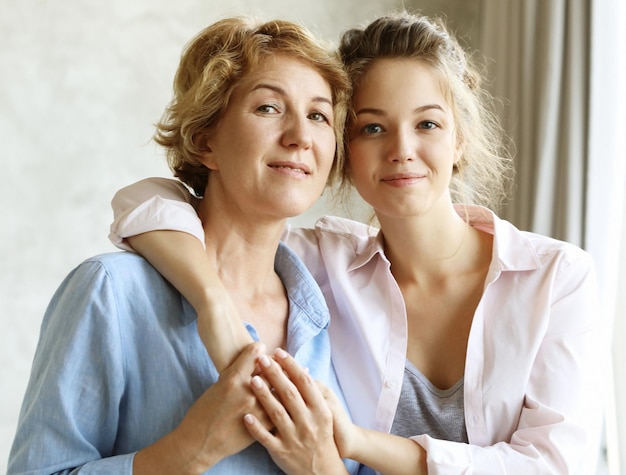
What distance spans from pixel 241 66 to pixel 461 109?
0.56m

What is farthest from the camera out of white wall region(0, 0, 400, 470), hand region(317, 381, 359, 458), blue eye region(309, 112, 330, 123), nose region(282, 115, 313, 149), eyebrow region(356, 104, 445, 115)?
white wall region(0, 0, 400, 470)

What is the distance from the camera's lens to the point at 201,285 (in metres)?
1.54

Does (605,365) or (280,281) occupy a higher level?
(280,281)

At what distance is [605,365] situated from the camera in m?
2.81

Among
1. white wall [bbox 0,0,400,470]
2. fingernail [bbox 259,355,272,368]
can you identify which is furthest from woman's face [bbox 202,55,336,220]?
white wall [bbox 0,0,400,470]

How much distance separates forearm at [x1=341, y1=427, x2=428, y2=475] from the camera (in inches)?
63.9

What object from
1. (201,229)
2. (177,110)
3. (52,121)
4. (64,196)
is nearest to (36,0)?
(52,121)

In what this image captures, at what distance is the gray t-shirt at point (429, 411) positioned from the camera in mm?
1801

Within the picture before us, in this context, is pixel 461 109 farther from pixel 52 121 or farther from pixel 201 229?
pixel 52 121

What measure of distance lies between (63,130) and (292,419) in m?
2.04

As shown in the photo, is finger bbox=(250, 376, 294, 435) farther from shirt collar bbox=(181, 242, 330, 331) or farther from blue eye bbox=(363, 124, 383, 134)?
blue eye bbox=(363, 124, 383, 134)

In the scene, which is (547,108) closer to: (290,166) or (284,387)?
(290,166)

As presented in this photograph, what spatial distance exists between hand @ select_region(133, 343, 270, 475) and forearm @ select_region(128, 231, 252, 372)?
4 centimetres

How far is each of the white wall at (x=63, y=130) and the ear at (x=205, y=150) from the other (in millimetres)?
1309
